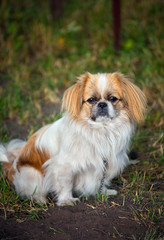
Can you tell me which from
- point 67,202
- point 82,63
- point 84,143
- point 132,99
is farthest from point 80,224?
point 82,63

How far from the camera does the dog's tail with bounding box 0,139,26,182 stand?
3229 mm

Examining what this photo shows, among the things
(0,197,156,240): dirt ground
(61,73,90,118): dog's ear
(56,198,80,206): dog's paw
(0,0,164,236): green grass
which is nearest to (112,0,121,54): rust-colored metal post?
(0,0,164,236): green grass

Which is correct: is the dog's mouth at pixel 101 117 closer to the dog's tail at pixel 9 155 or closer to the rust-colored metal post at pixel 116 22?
the dog's tail at pixel 9 155

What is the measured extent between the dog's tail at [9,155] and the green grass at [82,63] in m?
0.10

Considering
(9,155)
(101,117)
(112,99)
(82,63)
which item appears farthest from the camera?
(82,63)

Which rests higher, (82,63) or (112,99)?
(82,63)

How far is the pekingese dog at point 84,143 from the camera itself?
2877 millimetres

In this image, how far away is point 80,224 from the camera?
2.45 m

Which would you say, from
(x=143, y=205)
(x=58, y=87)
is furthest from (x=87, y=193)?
(x=58, y=87)

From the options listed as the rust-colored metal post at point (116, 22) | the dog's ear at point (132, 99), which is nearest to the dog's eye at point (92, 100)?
the dog's ear at point (132, 99)

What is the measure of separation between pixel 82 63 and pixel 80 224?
4139 millimetres

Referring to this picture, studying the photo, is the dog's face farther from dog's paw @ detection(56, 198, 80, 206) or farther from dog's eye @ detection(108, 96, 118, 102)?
dog's paw @ detection(56, 198, 80, 206)

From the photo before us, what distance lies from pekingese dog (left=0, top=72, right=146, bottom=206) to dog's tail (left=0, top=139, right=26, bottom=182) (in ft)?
0.33

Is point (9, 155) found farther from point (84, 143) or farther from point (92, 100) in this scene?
point (92, 100)
